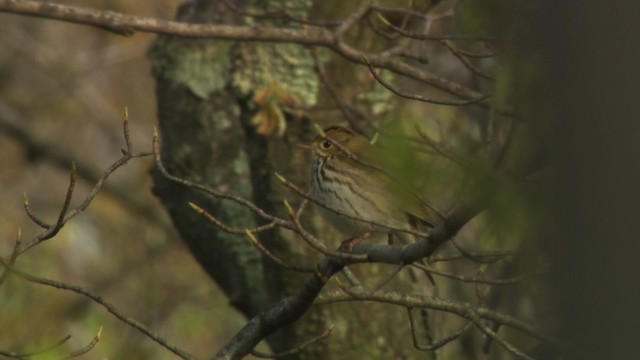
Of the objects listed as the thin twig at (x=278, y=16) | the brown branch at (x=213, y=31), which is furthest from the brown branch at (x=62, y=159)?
the brown branch at (x=213, y=31)

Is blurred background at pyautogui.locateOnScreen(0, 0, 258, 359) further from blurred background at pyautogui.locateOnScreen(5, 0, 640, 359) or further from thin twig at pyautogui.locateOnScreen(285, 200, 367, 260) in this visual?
thin twig at pyautogui.locateOnScreen(285, 200, 367, 260)

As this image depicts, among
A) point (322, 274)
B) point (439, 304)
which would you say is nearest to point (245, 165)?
point (322, 274)

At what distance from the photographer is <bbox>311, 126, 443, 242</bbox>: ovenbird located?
17.9ft

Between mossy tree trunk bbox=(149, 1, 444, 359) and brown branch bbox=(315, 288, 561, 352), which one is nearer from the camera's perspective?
brown branch bbox=(315, 288, 561, 352)

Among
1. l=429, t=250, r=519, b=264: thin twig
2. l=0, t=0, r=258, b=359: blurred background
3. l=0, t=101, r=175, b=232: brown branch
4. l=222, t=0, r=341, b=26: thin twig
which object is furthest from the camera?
l=0, t=0, r=258, b=359: blurred background

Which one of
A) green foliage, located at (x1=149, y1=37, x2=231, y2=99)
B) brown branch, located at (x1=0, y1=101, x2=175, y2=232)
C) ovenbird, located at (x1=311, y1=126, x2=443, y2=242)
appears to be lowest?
ovenbird, located at (x1=311, y1=126, x2=443, y2=242)

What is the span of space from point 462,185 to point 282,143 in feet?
12.2

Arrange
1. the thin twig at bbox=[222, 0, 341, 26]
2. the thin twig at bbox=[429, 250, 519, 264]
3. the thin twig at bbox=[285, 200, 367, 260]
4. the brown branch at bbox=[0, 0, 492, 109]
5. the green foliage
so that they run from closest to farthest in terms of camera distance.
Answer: the thin twig at bbox=[285, 200, 367, 260] < the thin twig at bbox=[429, 250, 519, 264] < the brown branch at bbox=[0, 0, 492, 109] < the thin twig at bbox=[222, 0, 341, 26] < the green foliage

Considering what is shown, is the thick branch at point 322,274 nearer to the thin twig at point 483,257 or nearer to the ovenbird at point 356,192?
the thin twig at point 483,257

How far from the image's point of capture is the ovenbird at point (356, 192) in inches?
215

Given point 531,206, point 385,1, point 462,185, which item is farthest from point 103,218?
point 531,206

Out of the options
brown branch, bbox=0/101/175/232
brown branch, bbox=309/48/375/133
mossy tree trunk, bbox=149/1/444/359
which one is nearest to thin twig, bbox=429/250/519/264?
brown branch, bbox=309/48/375/133

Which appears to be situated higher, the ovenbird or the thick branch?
the ovenbird

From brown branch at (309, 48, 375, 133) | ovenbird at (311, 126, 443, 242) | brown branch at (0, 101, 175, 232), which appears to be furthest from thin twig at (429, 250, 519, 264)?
brown branch at (0, 101, 175, 232)
